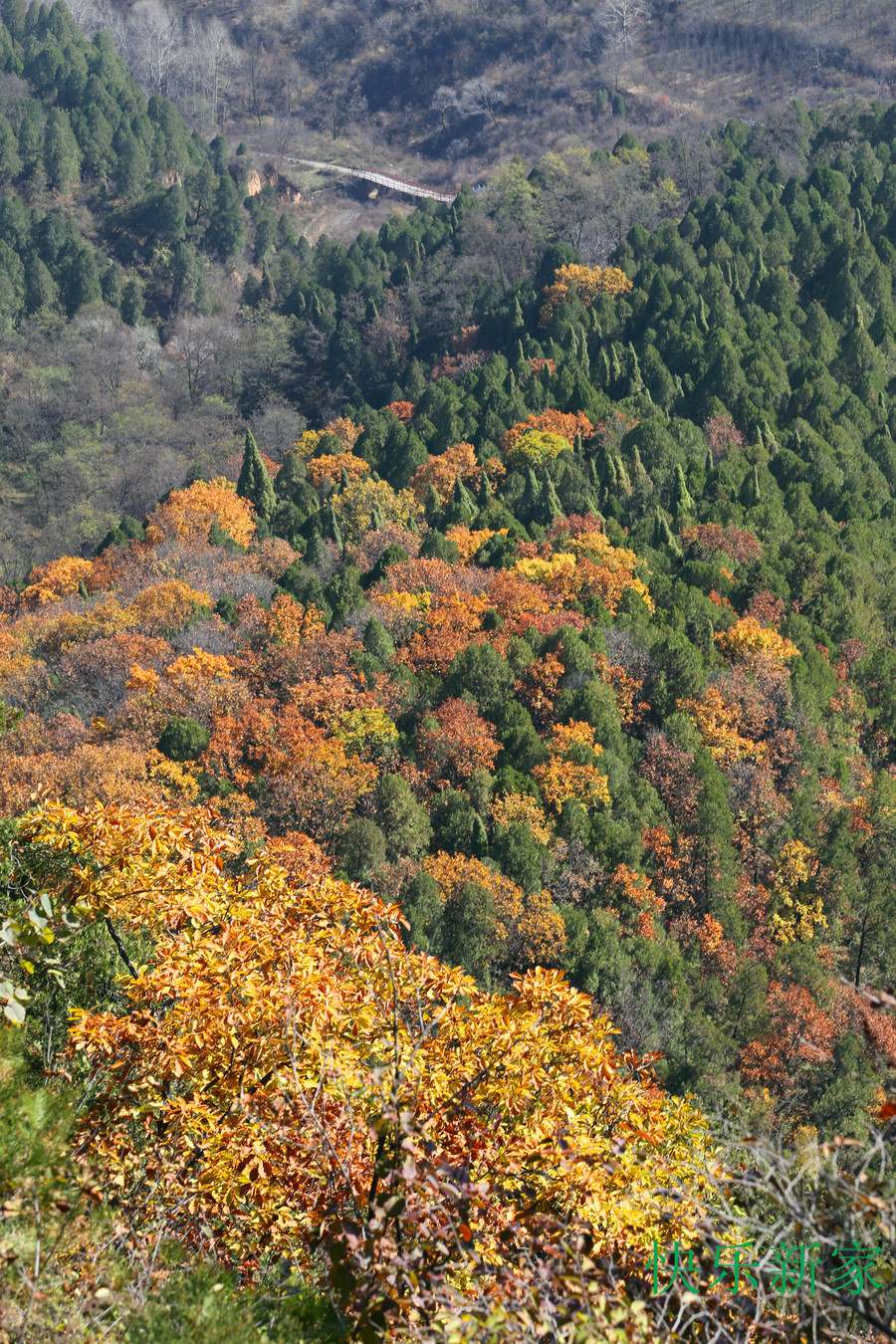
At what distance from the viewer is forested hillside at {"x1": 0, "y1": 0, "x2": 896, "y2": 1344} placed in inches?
269

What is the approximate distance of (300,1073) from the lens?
369 inches

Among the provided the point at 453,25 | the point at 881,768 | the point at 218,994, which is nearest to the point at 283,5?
the point at 453,25

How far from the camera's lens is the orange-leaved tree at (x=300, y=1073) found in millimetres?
8539

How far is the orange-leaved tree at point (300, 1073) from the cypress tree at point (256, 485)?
60.0m

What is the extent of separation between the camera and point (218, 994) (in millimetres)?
9617

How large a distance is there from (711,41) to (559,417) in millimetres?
102199

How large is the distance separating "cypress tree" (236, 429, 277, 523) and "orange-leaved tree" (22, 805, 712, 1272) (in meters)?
60.0

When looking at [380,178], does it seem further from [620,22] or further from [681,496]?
[681,496]

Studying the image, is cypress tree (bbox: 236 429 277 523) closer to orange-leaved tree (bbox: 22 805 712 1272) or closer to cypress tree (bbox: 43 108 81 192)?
cypress tree (bbox: 43 108 81 192)

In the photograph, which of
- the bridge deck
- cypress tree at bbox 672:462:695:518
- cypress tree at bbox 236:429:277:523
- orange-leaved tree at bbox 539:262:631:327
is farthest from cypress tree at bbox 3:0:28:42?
cypress tree at bbox 672:462:695:518

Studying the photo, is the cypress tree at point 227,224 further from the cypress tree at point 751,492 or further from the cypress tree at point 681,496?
the cypress tree at point 751,492

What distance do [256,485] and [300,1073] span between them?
6382 cm

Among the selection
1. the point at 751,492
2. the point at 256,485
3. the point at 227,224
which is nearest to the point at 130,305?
the point at 227,224

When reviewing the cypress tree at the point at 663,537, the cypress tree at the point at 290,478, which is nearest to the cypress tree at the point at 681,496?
the cypress tree at the point at 663,537
